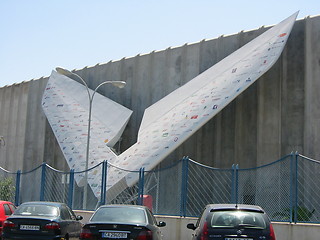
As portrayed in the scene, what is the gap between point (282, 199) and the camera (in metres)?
23.8

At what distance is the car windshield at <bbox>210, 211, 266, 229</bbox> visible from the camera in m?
11.1

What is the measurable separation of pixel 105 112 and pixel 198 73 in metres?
6.49

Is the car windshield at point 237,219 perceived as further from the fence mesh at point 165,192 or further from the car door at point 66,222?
the fence mesh at point 165,192

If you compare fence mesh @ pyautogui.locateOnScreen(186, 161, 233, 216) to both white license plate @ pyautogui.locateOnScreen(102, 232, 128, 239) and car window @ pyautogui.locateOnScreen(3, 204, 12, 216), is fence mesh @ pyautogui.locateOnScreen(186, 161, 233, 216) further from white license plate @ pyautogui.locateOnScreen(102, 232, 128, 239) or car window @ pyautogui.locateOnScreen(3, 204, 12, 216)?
white license plate @ pyautogui.locateOnScreen(102, 232, 128, 239)

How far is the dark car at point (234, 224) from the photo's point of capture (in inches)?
429

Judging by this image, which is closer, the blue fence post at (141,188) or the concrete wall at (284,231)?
the concrete wall at (284,231)

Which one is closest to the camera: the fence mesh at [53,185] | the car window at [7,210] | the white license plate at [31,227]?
the white license plate at [31,227]

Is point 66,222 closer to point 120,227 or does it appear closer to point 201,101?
point 120,227

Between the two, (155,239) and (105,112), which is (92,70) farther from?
(155,239)

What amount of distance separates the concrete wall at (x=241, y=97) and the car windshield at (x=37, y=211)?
14476mm

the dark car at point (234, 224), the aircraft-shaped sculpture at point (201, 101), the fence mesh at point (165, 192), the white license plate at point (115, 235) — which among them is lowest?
the white license plate at point (115, 235)

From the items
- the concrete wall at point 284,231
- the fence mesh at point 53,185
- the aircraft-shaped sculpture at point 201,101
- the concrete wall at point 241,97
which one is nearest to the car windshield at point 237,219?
the concrete wall at point 284,231

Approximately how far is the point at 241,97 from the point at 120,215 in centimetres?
1704

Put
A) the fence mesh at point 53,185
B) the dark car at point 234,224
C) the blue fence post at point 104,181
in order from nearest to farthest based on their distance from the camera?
1. the dark car at point 234,224
2. the blue fence post at point 104,181
3. the fence mesh at point 53,185
